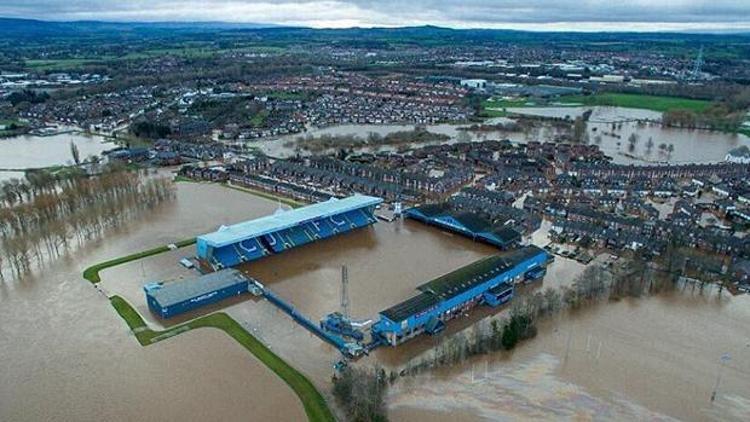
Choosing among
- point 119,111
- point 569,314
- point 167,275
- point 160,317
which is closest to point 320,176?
point 167,275

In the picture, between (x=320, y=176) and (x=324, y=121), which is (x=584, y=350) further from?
(x=324, y=121)

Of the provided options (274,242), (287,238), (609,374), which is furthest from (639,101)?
(609,374)

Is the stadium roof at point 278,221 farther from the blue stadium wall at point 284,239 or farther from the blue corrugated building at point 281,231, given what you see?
the blue stadium wall at point 284,239

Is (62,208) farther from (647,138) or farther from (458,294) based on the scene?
(647,138)

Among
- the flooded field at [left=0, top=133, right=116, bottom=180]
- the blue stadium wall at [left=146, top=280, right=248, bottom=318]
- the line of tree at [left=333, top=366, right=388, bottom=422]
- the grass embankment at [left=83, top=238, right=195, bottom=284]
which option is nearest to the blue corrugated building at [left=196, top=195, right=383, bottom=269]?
the grass embankment at [left=83, top=238, right=195, bottom=284]

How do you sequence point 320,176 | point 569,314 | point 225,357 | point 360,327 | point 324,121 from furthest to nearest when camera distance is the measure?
point 324,121
point 320,176
point 569,314
point 360,327
point 225,357

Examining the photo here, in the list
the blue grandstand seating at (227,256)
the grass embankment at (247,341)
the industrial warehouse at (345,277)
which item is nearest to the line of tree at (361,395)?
the grass embankment at (247,341)

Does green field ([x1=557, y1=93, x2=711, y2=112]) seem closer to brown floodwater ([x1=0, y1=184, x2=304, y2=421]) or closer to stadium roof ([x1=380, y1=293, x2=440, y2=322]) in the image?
stadium roof ([x1=380, y1=293, x2=440, y2=322])
